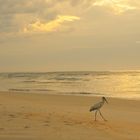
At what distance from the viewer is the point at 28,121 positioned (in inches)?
394

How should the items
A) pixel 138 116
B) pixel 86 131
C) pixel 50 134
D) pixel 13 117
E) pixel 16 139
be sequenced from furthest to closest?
pixel 138 116
pixel 13 117
pixel 86 131
pixel 50 134
pixel 16 139

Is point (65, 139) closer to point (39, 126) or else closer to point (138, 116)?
point (39, 126)

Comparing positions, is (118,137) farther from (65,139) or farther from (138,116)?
→ (138,116)

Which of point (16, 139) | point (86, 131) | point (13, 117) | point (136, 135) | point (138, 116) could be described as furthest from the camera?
point (138, 116)

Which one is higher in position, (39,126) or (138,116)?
(138,116)

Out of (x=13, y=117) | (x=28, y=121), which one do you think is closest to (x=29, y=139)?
(x=28, y=121)

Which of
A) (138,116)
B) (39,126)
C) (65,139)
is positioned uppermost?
(138,116)

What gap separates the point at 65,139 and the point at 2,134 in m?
1.48

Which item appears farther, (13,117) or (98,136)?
(13,117)

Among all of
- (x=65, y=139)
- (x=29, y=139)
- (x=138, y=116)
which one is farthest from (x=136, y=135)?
(x=138, y=116)

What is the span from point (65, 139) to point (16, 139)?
1077 millimetres

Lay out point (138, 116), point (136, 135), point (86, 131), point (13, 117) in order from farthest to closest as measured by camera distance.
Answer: point (138, 116) < point (13, 117) < point (136, 135) < point (86, 131)

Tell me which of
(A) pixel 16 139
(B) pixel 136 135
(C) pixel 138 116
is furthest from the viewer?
(C) pixel 138 116

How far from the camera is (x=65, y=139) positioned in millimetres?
7957
